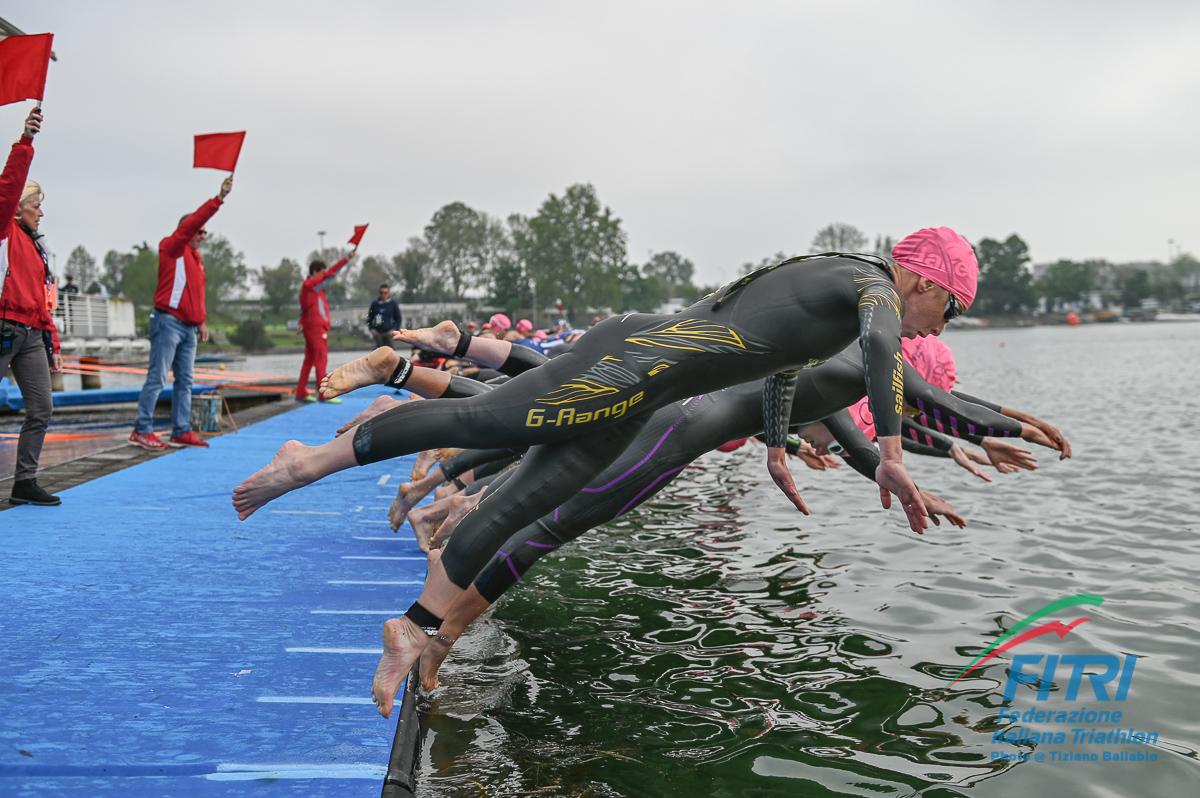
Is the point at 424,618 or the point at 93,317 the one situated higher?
the point at 93,317

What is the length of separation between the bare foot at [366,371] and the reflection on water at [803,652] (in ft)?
4.98

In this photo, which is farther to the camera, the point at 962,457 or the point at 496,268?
the point at 496,268

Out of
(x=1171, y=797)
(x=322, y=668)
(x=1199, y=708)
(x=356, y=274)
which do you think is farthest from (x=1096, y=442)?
(x=356, y=274)

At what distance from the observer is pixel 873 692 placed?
4.66 meters

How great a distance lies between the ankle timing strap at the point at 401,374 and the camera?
4.11 metres

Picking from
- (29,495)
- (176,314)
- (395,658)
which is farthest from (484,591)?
(176,314)

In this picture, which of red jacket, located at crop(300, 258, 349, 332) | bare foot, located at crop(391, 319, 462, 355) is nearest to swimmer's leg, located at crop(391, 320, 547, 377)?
bare foot, located at crop(391, 319, 462, 355)

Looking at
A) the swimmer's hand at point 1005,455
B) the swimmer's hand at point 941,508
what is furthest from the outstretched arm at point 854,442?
the swimmer's hand at point 941,508

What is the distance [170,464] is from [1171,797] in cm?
892

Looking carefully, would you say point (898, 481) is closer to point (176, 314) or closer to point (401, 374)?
point (401, 374)

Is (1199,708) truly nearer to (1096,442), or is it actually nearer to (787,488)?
(787,488)

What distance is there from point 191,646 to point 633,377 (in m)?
2.37

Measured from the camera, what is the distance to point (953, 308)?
13.3ft

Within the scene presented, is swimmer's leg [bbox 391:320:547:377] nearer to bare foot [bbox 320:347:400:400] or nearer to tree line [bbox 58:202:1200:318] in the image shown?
bare foot [bbox 320:347:400:400]
